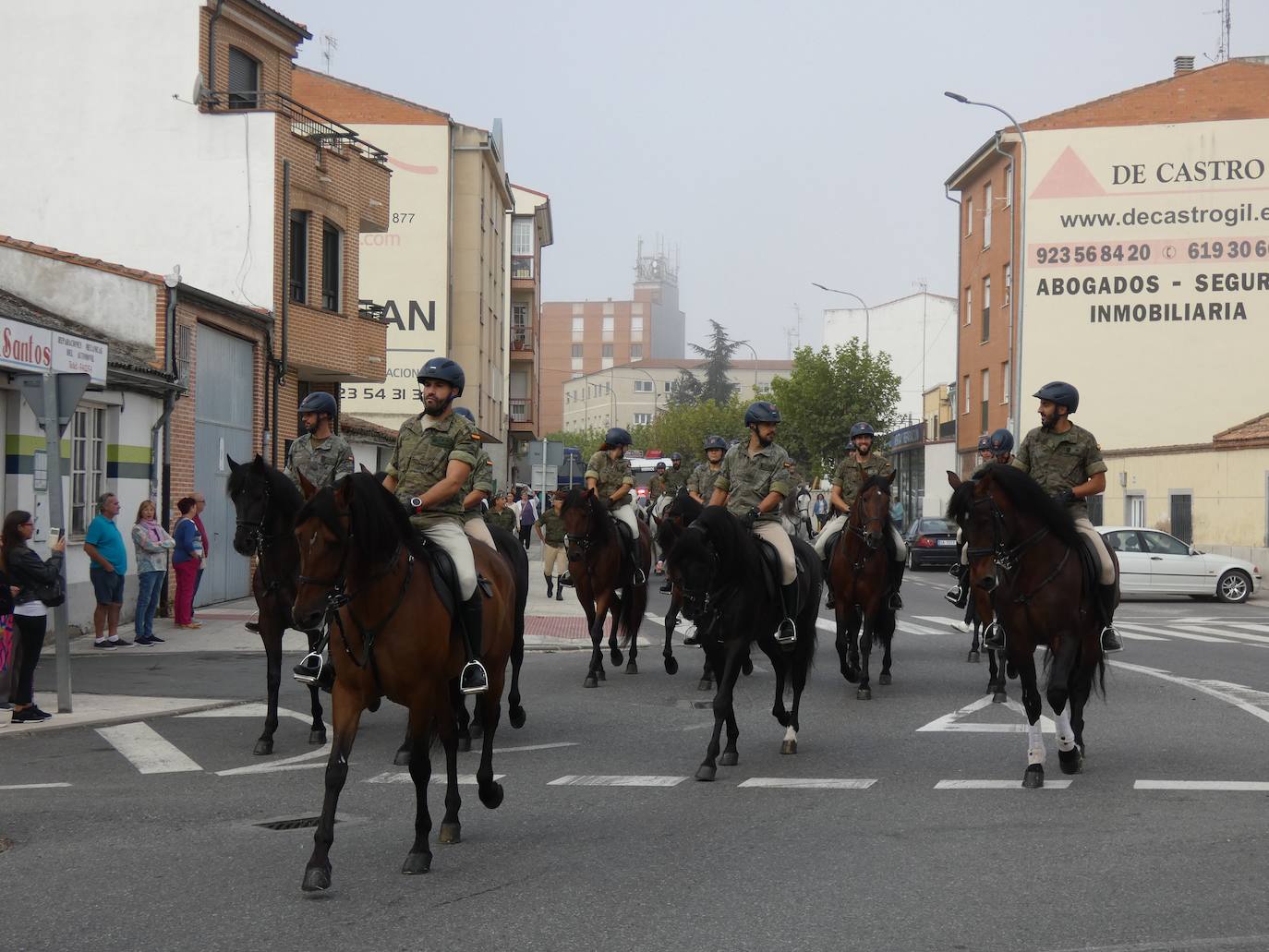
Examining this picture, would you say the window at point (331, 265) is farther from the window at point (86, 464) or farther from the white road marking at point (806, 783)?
the white road marking at point (806, 783)

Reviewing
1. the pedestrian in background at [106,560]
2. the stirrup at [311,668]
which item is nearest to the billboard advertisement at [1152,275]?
the pedestrian in background at [106,560]

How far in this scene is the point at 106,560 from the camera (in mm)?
17281

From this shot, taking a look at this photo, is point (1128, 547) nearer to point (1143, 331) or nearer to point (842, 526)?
point (842, 526)

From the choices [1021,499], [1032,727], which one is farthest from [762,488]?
[1032,727]

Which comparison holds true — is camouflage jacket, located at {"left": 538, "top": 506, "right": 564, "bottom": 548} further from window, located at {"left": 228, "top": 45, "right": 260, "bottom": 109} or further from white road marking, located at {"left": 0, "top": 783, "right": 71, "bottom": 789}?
white road marking, located at {"left": 0, "top": 783, "right": 71, "bottom": 789}

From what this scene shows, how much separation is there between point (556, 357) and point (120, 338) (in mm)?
150597

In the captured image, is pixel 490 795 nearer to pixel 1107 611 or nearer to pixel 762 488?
pixel 762 488

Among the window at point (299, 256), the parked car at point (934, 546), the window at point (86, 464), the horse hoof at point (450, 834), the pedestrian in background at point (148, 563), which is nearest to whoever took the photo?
the horse hoof at point (450, 834)

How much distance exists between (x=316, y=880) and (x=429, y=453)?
271 cm

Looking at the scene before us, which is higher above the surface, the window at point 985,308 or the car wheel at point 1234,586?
the window at point 985,308

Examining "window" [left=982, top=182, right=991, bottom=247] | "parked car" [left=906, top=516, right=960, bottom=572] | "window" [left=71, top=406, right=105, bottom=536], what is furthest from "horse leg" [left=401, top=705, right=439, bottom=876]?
"window" [left=982, top=182, right=991, bottom=247]

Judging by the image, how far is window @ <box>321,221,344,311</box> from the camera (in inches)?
1153

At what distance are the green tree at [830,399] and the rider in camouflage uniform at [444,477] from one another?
190 feet

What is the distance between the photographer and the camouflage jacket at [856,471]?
14.4 metres
